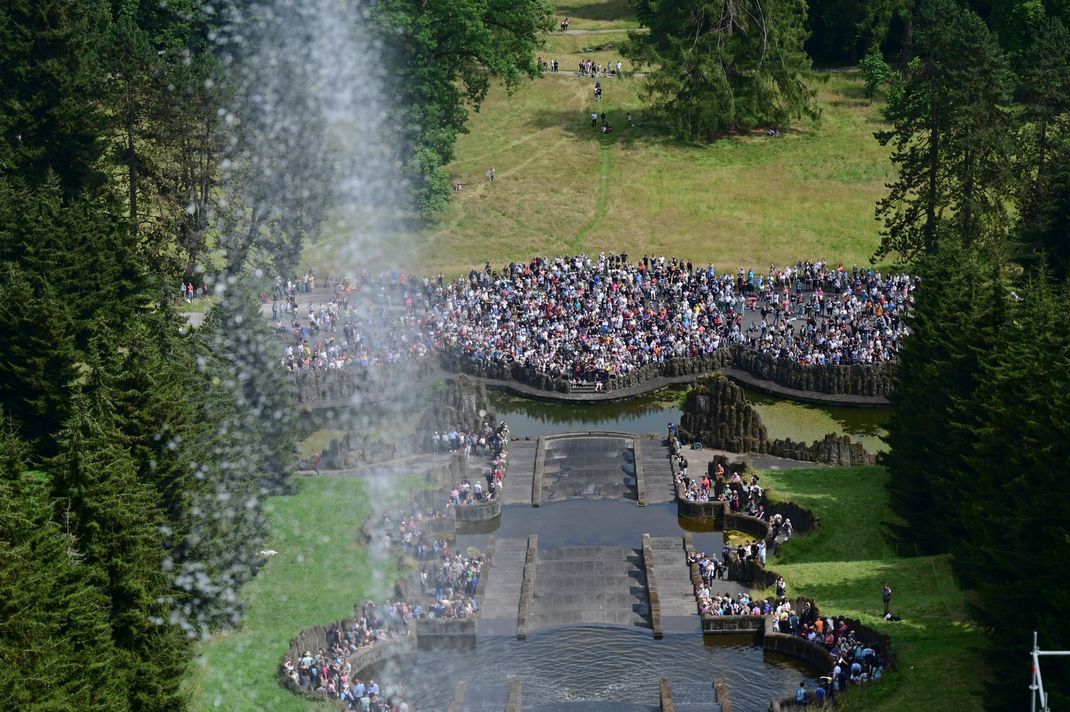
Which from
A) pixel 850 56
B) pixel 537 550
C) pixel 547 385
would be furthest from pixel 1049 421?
pixel 850 56

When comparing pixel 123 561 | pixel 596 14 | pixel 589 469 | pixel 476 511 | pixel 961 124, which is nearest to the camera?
pixel 123 561

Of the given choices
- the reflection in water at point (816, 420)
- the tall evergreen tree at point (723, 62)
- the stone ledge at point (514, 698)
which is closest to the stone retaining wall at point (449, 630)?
the stone ledge at point (514, 698)

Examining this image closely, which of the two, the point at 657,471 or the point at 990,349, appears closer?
the point at 990,349

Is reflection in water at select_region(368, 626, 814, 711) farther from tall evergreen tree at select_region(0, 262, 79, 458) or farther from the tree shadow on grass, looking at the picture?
the tree shadow on grass

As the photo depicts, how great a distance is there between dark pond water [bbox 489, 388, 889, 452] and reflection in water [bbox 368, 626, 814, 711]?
22801 mm

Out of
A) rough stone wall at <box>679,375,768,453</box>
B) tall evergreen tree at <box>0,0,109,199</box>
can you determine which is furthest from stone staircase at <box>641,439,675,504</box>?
tall evergreen tree at <box>0,0,109,199</box>

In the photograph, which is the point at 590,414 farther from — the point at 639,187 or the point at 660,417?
the point at 639,187

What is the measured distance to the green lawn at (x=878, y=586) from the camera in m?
51.8

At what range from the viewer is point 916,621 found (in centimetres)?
5603

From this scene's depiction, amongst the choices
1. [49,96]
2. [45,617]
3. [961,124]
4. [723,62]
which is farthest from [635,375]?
[45,617]

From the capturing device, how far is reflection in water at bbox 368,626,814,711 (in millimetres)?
54281

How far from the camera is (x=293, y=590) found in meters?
61.9

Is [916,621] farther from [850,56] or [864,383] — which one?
[850,56]

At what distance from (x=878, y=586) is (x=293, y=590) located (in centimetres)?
2342
